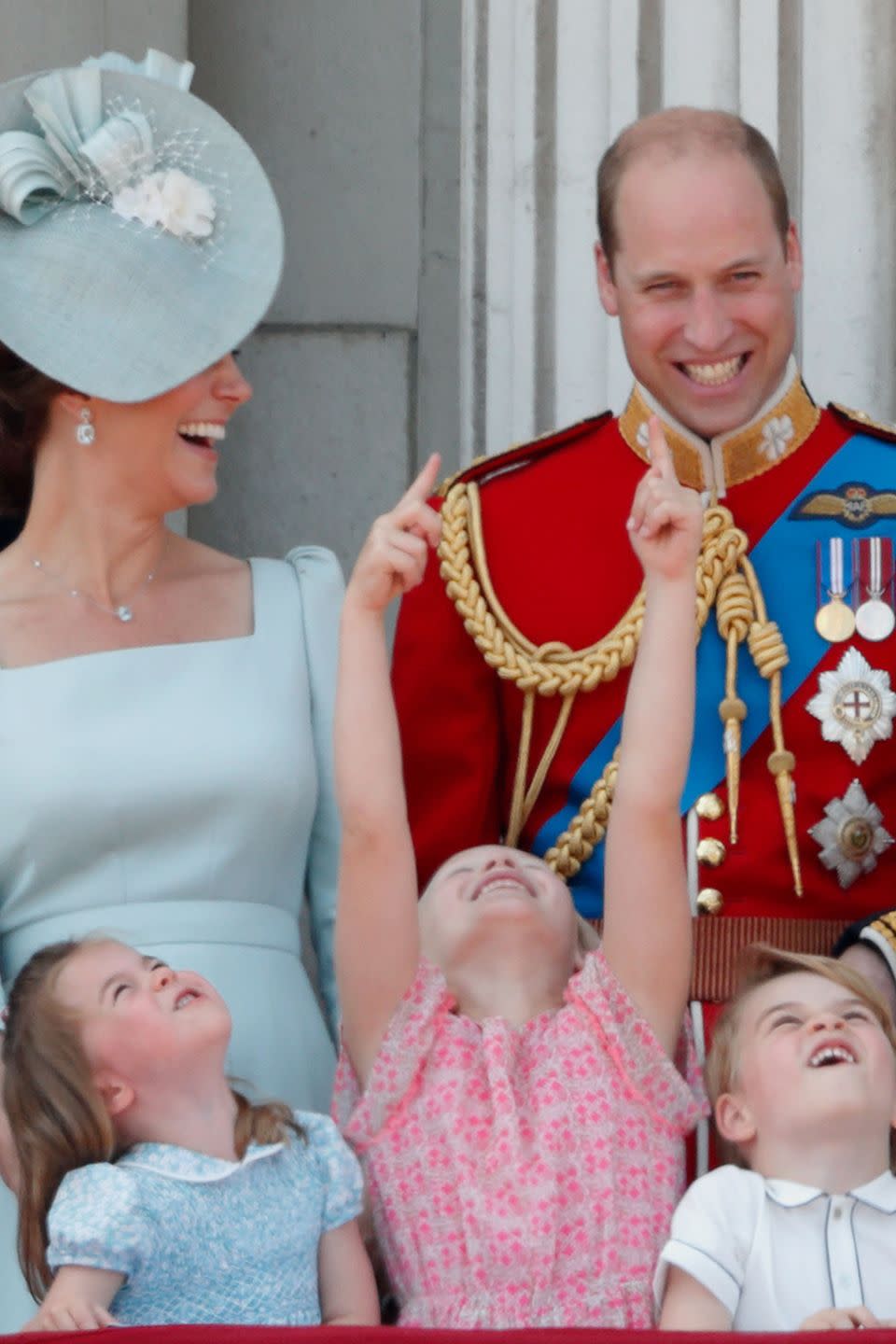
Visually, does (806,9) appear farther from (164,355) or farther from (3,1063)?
(3,1063)

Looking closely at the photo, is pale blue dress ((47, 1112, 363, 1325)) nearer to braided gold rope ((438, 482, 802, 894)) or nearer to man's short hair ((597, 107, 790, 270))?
braided gold rope ((438, 482, 802, 894))

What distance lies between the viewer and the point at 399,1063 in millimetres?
3105

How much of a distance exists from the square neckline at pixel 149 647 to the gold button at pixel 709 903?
547mm

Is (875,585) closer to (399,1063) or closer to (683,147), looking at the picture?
(683,147)

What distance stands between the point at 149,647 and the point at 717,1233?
901mm

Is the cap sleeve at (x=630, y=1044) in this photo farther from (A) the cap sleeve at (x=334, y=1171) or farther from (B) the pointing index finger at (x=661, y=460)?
(B) the pointing index finger at (x=661, y=460)

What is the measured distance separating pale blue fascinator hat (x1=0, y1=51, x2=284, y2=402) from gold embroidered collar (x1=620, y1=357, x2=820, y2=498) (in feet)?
1.59

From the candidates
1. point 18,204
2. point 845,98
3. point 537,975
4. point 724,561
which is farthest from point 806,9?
point 537,975

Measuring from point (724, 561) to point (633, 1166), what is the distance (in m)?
0.75

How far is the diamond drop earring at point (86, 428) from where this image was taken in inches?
134

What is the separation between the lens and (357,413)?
4.29 meters

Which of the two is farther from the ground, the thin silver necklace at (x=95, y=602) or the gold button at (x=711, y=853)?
the thin silver necklace at (x=95, y=602)

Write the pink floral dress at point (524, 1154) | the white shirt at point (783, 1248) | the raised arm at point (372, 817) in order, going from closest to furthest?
the white shirt at point (783, 1248), the pink floral dress at point (524, 1154), the raised arm at point (372, 817)

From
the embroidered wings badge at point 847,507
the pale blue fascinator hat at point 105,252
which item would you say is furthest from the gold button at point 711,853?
the pale blue fascinator hat at point 105,252
